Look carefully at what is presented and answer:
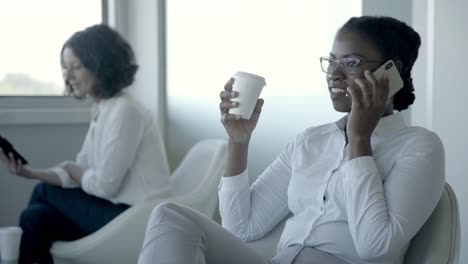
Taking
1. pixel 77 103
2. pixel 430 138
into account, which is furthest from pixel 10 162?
→ pixel 430 138

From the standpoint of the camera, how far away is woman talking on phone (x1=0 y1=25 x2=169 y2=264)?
2.41m

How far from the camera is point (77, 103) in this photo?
3.46m

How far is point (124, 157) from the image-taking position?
7.88 ft

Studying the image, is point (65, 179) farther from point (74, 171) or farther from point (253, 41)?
point (253, 41)

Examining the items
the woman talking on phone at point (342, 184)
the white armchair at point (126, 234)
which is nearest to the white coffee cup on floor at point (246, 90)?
the woman talking on phone at point (342, 184)

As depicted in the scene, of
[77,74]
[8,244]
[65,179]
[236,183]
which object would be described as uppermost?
[77,74]

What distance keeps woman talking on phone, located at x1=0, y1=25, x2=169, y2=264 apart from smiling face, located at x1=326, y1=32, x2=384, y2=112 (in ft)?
3.61

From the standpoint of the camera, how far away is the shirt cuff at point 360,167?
4.45 feet

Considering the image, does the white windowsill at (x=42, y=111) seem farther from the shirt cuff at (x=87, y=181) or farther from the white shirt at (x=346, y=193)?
the white shirt at (x=346, y=193)

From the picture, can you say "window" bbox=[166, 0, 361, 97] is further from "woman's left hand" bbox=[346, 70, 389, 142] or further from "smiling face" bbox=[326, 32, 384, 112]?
"woman's left hand" bbox=[346, 70, 389, 142]

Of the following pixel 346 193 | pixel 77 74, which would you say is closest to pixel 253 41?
pixel 77 74

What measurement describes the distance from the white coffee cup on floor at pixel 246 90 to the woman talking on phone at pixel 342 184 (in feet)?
0.07

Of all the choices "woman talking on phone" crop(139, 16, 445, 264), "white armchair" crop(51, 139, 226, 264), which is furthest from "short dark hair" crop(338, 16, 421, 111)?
"white armchair" crop(51, 139, 226, 264)

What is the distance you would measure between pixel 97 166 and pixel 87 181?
0.22ft
